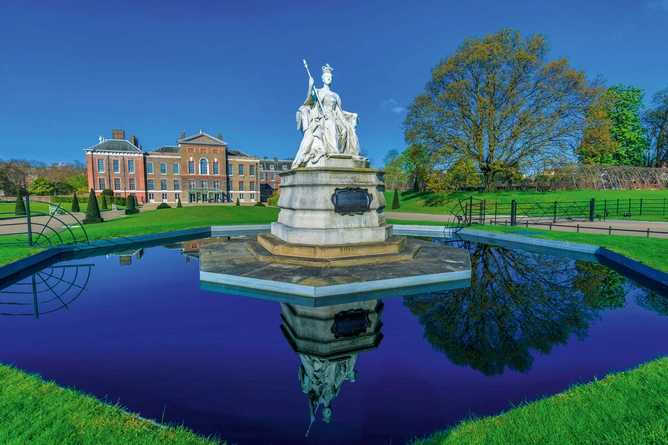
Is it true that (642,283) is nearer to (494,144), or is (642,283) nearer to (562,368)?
(562,368)

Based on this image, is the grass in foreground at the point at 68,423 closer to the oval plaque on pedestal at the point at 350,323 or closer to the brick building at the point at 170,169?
the oval plaque on pedestal at the point at 350,323

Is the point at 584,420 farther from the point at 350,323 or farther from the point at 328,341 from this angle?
the point at 350,323

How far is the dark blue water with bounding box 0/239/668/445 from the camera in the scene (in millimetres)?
3029

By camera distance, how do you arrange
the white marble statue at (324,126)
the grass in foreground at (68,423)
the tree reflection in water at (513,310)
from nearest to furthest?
the grass in foreground at (68,423)
the tree reflection in water at (513,310)
the white marble statue at (324,126)

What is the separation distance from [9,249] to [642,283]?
56.3 ft

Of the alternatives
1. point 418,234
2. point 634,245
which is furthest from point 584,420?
point 418,234

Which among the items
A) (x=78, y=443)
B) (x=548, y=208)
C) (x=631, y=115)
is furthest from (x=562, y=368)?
(x=631, y=115)

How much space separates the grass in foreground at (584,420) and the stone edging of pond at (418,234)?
17.5ft

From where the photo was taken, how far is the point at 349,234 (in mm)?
8406

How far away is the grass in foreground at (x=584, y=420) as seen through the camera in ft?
7.96

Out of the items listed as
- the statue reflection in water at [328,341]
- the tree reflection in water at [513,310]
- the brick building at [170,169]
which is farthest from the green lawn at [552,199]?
the brick building at [170,169]

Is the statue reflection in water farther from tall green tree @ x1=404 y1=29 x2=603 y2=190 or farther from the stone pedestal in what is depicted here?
tall green tree @ x1=404 y1=29 x2=603 y2=190

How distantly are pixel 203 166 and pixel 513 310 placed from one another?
6041 cm

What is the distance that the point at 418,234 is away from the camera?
1653 cm
